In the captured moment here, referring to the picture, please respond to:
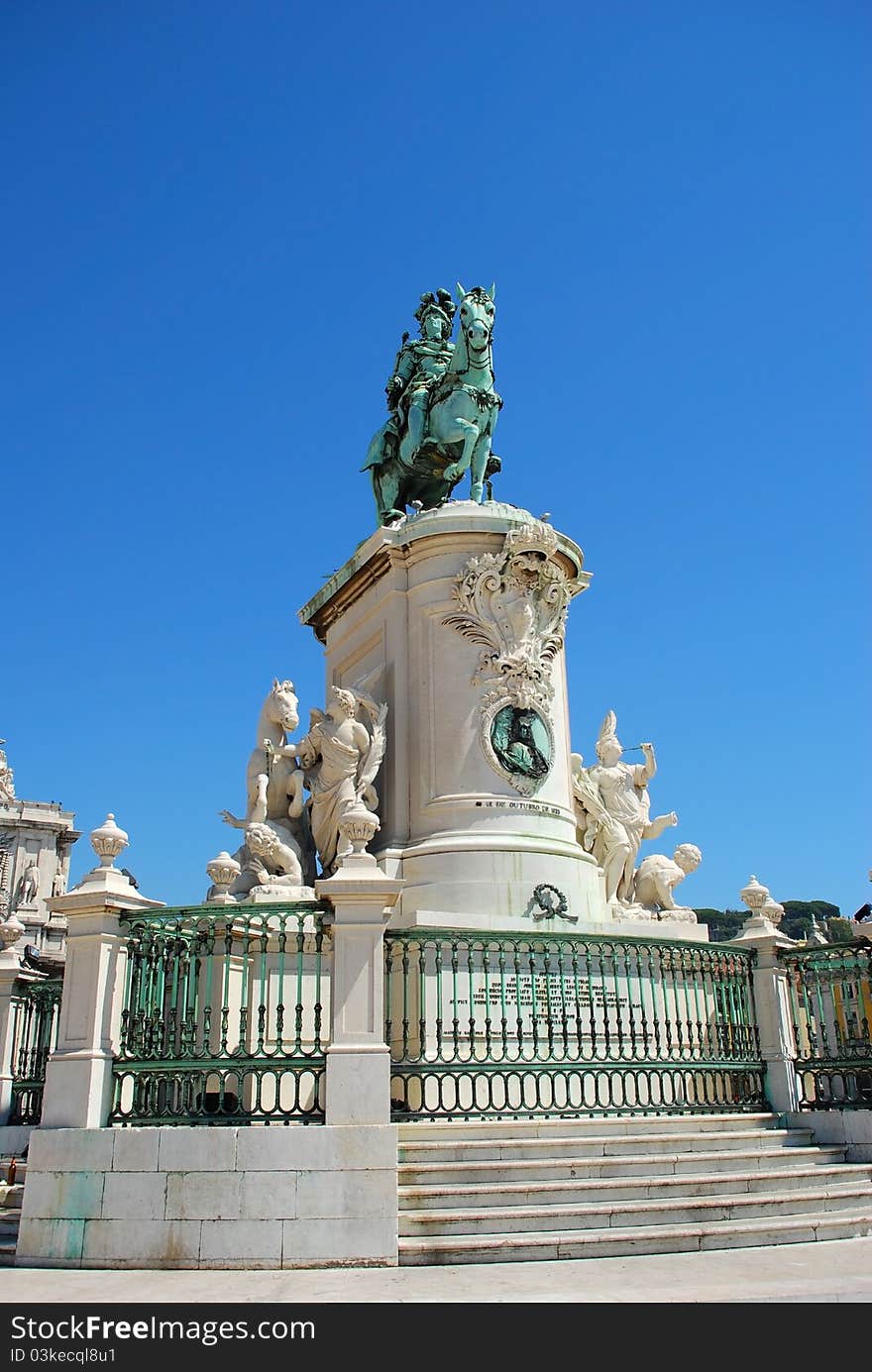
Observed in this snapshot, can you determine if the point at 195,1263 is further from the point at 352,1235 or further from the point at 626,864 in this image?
the point at 626,864

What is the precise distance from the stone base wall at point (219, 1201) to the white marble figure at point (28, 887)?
7025cm

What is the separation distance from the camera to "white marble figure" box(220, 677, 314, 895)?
51.4 feet

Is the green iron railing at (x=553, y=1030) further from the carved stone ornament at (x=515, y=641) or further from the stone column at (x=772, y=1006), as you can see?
the carved stone ornament at (x=515, y=641)

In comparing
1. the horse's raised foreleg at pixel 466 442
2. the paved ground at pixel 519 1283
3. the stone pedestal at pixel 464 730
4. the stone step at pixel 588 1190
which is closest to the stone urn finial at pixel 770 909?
the stone pedestal at pixel 464 730

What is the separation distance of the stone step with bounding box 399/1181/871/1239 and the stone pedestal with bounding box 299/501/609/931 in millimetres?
4282

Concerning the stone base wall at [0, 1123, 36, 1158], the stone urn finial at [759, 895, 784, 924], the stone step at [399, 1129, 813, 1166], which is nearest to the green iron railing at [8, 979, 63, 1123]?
the stone base wall at [0, 1123, 36, 1158]

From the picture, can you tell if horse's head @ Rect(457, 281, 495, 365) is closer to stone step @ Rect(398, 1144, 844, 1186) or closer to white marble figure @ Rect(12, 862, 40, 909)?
stone step @ Rect(398, 1144, 844, 1186)

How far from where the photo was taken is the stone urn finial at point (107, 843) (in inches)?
420

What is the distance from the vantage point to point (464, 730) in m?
15.0

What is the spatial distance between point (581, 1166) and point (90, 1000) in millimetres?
4411

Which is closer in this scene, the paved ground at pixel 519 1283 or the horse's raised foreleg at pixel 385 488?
the paved ground at pixel 519 1283

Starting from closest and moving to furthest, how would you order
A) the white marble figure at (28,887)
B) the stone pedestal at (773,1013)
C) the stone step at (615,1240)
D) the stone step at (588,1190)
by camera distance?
the stone step at (615,1240) → the stone step at (588,1190) → the stone pedestal at (773,1013) → the white marble figure at (28,887)

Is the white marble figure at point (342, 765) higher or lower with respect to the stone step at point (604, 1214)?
higher

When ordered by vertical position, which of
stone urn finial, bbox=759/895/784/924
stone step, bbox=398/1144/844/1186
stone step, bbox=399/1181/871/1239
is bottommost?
stone step, bbox=399/1181/871/1239
